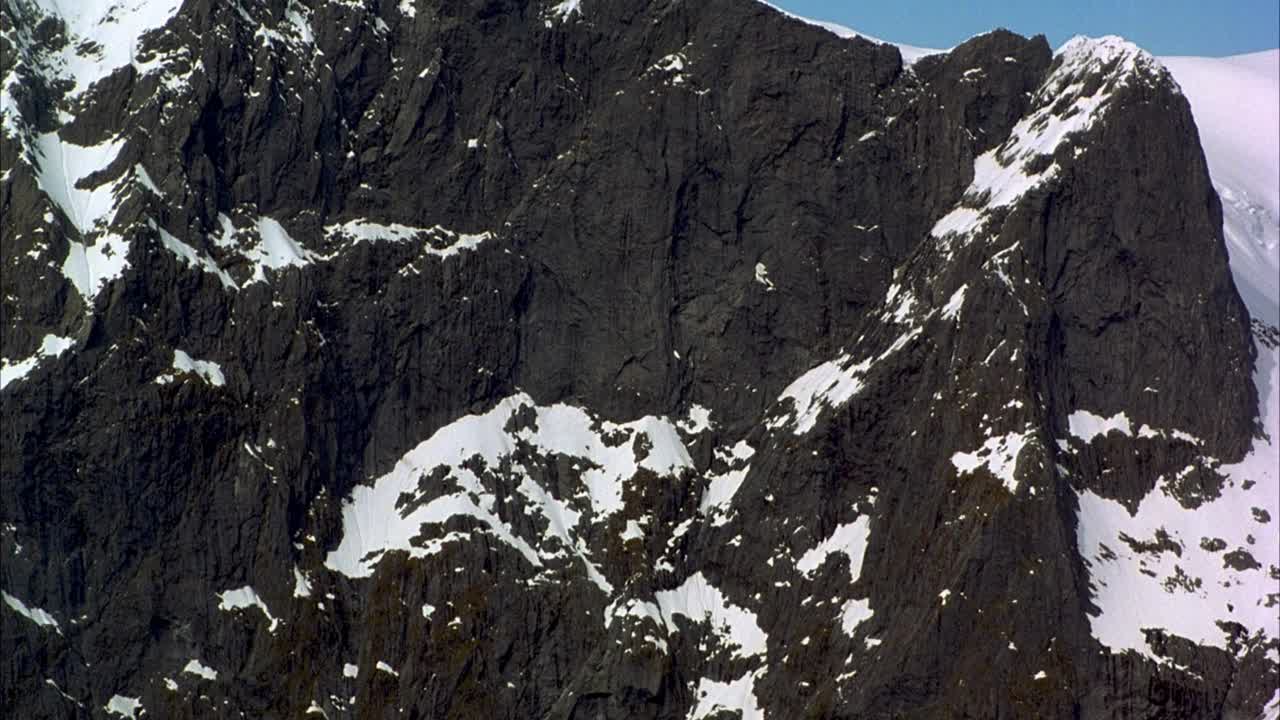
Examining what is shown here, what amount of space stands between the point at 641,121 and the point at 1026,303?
95.0 ft

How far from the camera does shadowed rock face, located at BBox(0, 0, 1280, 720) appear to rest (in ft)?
443

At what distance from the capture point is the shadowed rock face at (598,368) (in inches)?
5315

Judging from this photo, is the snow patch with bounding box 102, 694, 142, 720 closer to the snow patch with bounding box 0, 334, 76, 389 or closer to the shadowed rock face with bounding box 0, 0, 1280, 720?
the shadowed rock face with bounding box 0, 0, 1280, 720

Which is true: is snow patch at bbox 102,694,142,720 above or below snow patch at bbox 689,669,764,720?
below

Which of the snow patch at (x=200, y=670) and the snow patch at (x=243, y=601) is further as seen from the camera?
the snow patch at (x=243, y=601)

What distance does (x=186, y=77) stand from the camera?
479ft

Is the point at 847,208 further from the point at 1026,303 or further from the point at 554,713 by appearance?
the point at 554,713

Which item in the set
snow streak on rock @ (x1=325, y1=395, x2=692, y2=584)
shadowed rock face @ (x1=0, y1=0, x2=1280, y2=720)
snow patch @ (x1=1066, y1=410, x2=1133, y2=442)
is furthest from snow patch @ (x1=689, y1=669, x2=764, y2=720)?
snow patch @ (x1=1066, y1=410, x2=1133, y2=442)

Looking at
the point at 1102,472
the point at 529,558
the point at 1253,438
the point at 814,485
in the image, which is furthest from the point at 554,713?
the point at 1253,438

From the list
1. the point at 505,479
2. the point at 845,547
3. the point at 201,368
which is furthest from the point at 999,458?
the point at 201,368

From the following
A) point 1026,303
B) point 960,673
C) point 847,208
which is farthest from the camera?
point 847,208

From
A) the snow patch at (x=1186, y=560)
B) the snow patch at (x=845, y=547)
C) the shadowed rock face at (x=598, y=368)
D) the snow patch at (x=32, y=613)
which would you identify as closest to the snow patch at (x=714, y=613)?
the shadowed rock face at (x=598, y=368)

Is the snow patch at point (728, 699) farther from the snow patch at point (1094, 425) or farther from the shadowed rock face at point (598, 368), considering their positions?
the snow patch at point (1094, 425)

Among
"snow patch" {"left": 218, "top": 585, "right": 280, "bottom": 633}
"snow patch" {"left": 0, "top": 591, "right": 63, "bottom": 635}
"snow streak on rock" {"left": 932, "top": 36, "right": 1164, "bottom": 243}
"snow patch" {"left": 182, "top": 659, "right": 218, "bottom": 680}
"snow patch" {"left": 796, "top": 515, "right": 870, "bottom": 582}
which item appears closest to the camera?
"snow patch" {"left": 0, "top": 591, "right": 63, "bottom": 635}
